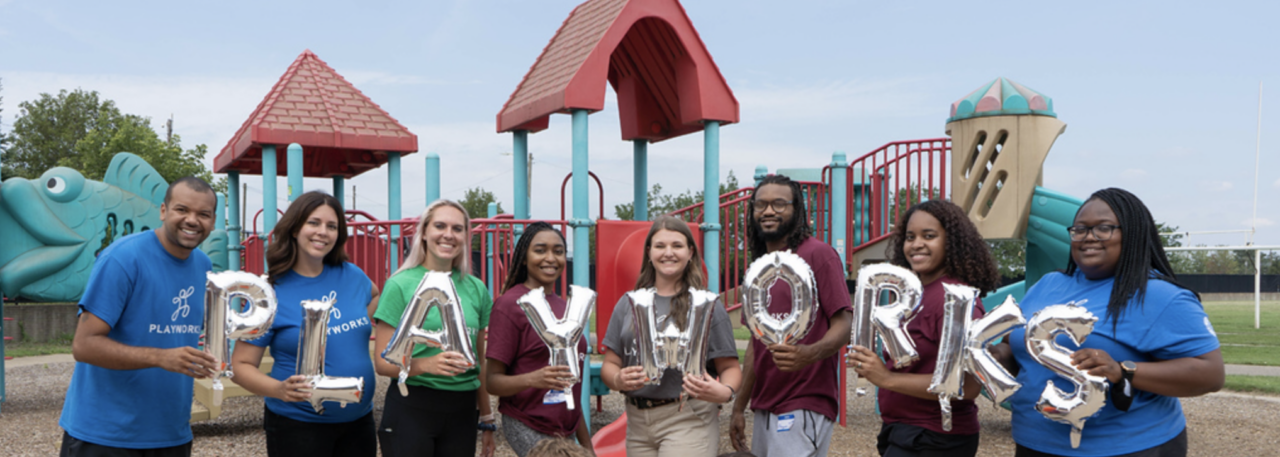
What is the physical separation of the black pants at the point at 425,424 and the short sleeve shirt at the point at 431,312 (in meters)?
0.04

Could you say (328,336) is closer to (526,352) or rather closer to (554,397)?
(526,352)

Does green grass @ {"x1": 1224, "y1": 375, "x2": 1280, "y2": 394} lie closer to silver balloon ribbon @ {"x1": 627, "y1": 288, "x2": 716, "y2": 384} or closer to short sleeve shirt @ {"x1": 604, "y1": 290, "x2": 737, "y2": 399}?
short sleeve shirt @ {"x1": 604, "y1": 290, "x2": 737, "y2": 399}

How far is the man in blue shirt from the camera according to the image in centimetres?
286

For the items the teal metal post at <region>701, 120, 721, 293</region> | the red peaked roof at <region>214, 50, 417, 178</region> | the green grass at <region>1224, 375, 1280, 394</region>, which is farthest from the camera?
the green grass at <region>1224, 375, 1280, 394</region>

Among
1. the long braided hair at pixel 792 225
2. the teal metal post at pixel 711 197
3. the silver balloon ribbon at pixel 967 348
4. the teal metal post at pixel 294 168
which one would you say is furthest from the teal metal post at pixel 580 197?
the silver balloon ribbon at pixel 967 348

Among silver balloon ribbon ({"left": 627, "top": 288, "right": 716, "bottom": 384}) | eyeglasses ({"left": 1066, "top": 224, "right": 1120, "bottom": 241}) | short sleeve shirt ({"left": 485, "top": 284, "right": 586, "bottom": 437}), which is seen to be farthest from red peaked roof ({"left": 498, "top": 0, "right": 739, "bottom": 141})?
eyeglasses ({"left": 1066, "top": 224, "right": 1120, "bottom": 241})

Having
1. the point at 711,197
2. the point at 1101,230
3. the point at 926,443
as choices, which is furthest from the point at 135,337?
the point at 711,197

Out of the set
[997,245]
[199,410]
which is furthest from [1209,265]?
[199,410]

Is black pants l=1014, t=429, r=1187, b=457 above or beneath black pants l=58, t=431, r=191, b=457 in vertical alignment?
above

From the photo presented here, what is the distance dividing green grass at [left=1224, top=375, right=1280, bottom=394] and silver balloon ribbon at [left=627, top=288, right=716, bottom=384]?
1133cm

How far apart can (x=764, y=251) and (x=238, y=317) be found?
6.78 feet

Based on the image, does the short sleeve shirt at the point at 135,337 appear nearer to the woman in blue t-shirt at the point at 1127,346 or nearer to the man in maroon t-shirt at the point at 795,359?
the man in maroon t-shirt at the point at 795,359

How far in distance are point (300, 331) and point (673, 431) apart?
1.43m

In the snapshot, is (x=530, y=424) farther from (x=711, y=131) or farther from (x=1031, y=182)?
(x=1031, y=182)
